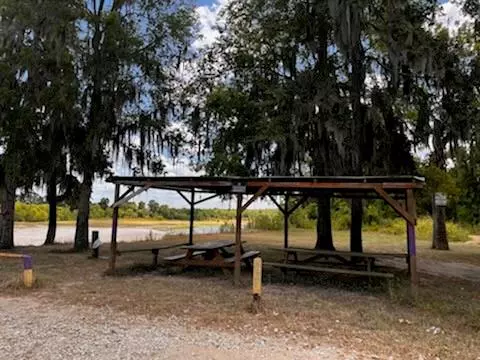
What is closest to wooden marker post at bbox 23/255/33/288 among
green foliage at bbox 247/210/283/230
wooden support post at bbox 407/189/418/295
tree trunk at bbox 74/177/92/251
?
tree trunk at bbox 74/177/92/251

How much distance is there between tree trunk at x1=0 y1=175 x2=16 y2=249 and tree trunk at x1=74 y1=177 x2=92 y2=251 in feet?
6.34

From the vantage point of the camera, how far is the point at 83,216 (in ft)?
44.3

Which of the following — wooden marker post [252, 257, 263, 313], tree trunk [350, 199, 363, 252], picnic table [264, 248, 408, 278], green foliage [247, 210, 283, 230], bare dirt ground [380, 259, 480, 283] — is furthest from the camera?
green foliage [247, 210, 283, 230]

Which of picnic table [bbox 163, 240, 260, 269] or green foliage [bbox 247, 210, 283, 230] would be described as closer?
picnic table [bbox 163, 240, 260, 269]

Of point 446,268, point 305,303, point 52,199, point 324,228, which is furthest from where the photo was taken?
point 52,199

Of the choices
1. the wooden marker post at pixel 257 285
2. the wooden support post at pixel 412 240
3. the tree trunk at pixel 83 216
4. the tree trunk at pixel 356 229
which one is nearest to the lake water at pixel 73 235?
the tree trunk at pixel 83 216

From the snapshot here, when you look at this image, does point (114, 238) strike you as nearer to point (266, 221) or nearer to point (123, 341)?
point (123, 341)

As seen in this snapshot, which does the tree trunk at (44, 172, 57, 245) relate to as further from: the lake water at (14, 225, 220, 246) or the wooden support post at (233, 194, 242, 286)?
the wooden support post at (233, 194, 242, 286)

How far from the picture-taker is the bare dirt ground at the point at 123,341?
4.47 m

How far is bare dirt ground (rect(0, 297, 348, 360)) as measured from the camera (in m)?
4.47

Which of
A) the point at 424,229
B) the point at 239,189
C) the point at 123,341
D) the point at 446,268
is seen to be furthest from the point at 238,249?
the point at 424,229

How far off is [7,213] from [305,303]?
33.9 ft

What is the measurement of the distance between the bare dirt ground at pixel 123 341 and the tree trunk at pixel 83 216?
7566 mm

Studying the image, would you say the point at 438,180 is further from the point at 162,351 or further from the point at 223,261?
the point at 162,351
